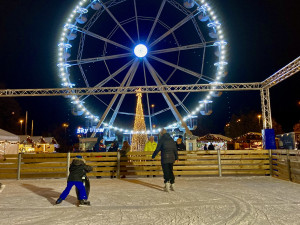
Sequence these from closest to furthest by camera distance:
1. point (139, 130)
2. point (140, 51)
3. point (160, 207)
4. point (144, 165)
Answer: point (160, 207), point (144, 165), point (140, 51), point (139, 130)

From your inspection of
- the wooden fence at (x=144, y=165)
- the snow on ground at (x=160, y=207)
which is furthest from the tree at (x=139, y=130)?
the snow on ground at (x=160, y=207)

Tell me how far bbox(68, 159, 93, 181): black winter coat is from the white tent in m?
14.5

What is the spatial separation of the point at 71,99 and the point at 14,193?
1367 centimetres

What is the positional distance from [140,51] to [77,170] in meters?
14.8

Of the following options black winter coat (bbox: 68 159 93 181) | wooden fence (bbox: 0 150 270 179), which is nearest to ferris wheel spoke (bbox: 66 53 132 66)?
wooden fence (bbox: 0 150 270 179)

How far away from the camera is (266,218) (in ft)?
13.1

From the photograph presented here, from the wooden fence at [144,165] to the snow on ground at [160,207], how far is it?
9.35 ft

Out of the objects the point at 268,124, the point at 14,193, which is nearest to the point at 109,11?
the point at 268,124

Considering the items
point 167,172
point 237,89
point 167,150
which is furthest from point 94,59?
point 167,172

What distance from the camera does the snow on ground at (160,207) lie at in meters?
3.99

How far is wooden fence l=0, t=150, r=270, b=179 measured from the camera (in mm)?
9500

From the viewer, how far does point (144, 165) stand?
9625 millimetres

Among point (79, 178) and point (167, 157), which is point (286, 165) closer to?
point (167, 157)

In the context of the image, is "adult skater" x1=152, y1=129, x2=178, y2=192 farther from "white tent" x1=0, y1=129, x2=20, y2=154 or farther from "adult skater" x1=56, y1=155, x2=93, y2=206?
"white tent" x1=0, y1=129, x2=20, y2=154
